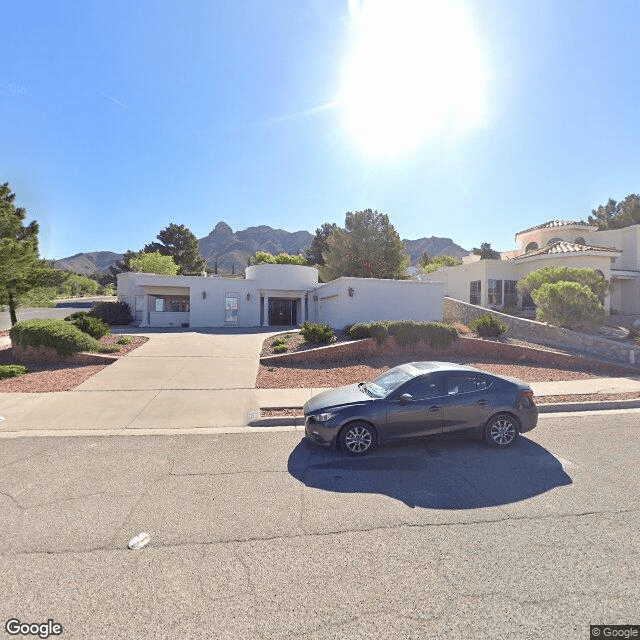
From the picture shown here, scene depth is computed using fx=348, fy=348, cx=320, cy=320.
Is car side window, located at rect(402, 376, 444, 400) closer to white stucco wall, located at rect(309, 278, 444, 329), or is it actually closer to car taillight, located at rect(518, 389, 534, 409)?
car taillight, located at rect(518, 389, 534, 409)

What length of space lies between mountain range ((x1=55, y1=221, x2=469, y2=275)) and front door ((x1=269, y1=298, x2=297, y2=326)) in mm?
116824

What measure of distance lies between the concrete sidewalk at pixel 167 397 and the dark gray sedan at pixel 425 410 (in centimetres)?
224

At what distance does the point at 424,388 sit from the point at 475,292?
21.1 m

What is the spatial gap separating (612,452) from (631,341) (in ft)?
37.5

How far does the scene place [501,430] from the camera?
18.3 feet

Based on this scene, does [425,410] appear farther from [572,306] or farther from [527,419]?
[572,306]

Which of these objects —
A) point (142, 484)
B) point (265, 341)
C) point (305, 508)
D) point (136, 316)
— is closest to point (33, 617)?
point (142, 484)

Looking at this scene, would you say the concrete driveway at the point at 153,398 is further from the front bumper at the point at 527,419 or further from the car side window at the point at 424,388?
the front bumper at the point at 527,419

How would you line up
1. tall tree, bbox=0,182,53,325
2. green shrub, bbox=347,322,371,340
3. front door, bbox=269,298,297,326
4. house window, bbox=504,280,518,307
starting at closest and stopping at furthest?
green shrub, bbox=347,322,371,340 < tall tree, bbox=0,182,53,325 < house window, bbox=504,280,518,307 < front door, bbox=269,298,297,326

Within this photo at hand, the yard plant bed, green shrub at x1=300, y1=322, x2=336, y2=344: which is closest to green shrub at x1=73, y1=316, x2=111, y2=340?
the yard plant bed

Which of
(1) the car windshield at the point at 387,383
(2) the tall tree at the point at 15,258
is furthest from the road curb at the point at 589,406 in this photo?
(2) the tall tree at the point at 15,258

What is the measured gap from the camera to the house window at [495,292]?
23.3 meters

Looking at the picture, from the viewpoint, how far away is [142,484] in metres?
4.38

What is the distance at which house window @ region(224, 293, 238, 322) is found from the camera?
23281 millimetres
